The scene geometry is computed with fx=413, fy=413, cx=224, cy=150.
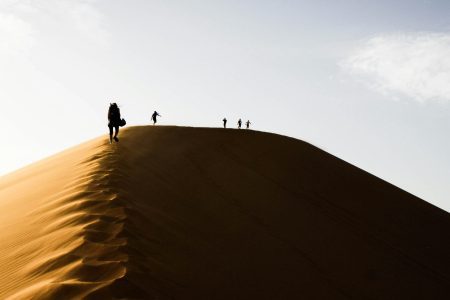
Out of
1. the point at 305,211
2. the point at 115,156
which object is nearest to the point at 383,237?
the point at 305,211

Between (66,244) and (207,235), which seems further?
(207,235)

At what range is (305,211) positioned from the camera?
35.5ft

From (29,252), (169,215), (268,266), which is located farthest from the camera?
(169,215)

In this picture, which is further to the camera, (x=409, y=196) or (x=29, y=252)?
(x=409, y=196)

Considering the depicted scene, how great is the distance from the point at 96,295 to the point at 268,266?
326cm

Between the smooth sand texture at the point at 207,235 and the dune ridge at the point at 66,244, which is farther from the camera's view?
the smooth sand texture at the point at 207,235

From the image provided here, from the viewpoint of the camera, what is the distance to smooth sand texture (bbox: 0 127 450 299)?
427 centimetres

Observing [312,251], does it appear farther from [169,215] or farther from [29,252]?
[29,252]

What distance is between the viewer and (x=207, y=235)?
6.47 meters

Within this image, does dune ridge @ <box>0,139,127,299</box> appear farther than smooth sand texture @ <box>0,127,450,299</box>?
No

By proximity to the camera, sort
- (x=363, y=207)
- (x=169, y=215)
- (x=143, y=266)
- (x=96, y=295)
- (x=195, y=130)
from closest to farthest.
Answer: (x=96, y=295) < (x=143, y=266) < (x=169, y=215) < (x=363, y=207) < (x=195, y=130)

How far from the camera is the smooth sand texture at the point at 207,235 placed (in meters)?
4.27

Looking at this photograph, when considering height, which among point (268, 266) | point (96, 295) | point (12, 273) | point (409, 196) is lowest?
point (409, 196)

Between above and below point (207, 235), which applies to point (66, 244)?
above
